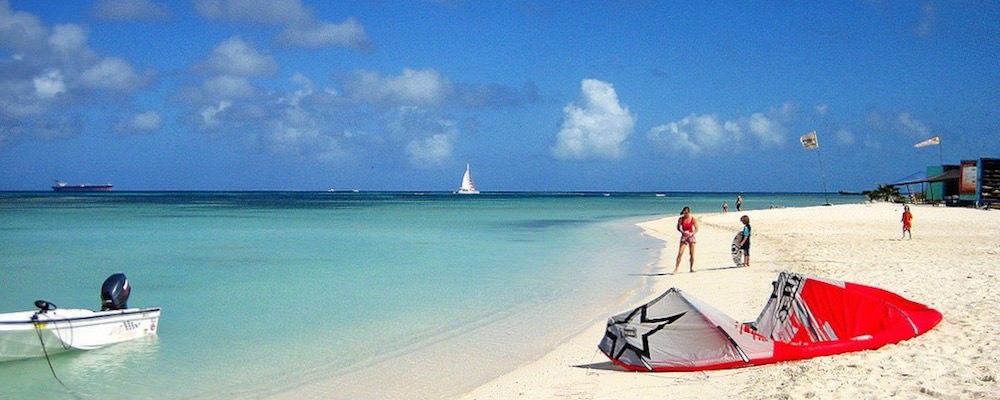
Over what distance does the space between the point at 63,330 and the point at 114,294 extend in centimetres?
116

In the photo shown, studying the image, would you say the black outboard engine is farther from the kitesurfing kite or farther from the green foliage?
the green foliage

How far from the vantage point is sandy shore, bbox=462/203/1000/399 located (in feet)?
19.4

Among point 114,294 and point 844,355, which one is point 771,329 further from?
point 114,294

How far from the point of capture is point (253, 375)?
841 cm

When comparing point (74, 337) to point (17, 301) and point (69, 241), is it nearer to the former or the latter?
point (17, 301)

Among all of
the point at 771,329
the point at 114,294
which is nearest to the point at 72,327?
the point at 114,294

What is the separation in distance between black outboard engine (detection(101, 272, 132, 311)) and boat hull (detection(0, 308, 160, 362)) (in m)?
0.38

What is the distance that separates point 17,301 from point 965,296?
17.3 m

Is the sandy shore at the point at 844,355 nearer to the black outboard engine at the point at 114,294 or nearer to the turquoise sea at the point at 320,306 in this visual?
the turquoise sea at the point at 320,306

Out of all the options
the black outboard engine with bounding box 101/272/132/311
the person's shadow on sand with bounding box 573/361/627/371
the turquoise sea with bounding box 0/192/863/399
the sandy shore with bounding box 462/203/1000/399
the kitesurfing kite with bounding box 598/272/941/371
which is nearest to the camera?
the sandy shore with bounding box 462/203/1000/399

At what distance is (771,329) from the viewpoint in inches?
290

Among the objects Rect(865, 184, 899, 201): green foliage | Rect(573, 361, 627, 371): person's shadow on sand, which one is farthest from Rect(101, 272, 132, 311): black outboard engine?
Rect(865, 184, 899, 201): green foliage

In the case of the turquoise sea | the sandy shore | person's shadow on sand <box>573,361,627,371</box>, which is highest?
the sandy shore

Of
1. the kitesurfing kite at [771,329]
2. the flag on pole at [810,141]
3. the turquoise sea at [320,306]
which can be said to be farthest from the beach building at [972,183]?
the kitesurfing kite at [771,329]
